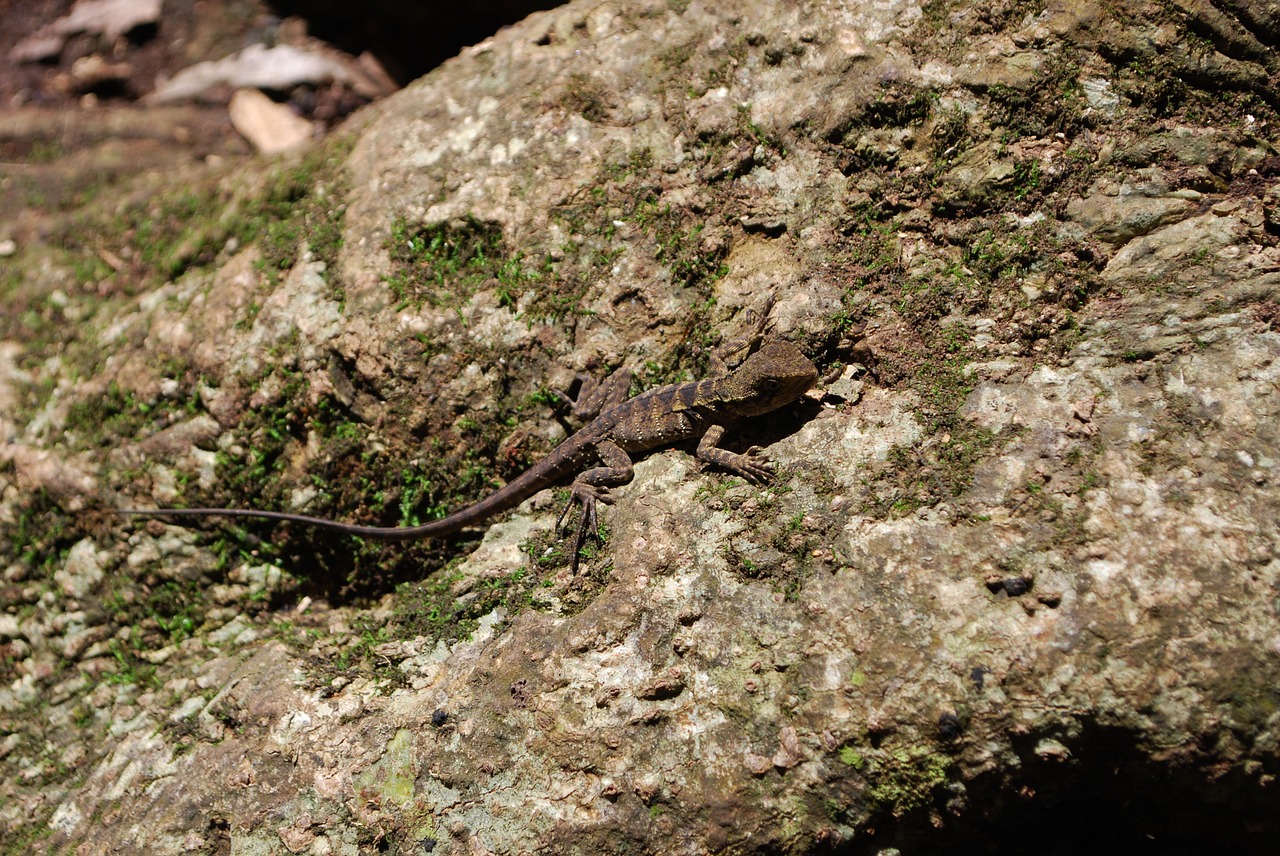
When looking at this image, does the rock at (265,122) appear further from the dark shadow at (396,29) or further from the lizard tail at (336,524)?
the lizard tail at (336,524)

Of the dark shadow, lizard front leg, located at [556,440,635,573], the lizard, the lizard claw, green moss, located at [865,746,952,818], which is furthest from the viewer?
the dark shadow

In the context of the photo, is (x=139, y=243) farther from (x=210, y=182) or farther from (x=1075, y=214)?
(x=1075, y=214)

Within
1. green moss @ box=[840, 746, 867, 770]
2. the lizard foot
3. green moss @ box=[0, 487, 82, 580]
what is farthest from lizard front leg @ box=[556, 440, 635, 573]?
green moss @ box=[0, 487, 82, 580]

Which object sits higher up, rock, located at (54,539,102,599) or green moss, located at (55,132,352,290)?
green moss, located at (55,132,352,290)

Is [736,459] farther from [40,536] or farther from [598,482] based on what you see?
[40,536]

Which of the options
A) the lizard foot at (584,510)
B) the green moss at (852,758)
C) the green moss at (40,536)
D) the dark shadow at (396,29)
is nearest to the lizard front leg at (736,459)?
the lizard foot at (584,510)

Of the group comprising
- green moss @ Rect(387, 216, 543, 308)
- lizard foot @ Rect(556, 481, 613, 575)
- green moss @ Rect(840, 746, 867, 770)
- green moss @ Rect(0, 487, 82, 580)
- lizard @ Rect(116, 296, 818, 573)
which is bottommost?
green moss @ Rect(840, 746, 867, 770)

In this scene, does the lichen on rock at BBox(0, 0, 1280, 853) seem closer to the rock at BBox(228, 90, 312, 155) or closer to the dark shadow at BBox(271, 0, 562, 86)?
the rock at BBox(228, 90, 312, 155)

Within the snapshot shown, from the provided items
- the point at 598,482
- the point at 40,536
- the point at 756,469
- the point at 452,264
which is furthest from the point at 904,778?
the point at 40,536
